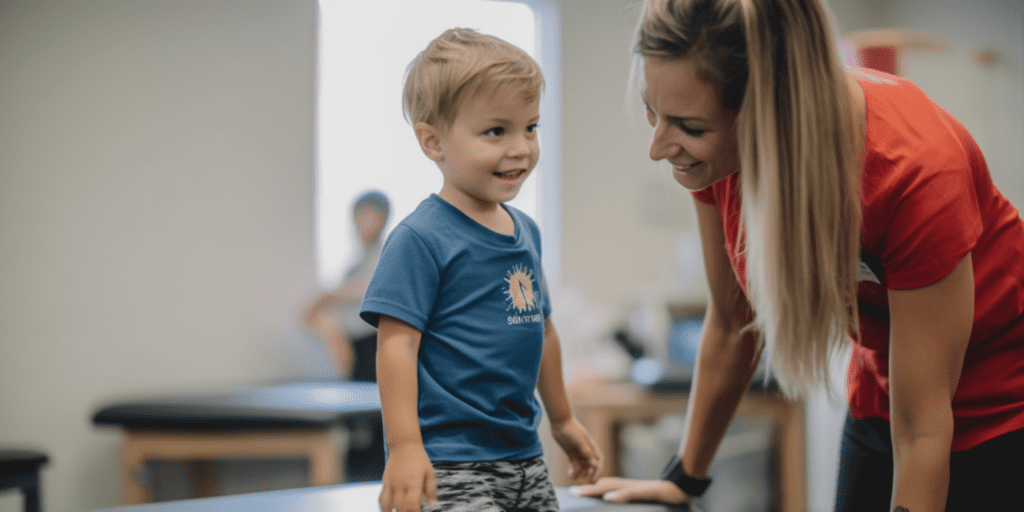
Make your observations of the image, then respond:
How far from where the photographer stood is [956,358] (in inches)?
33.0

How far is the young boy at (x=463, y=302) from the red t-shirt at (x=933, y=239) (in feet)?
1.04

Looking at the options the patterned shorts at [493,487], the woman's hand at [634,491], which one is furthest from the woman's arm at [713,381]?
the patterned shorts at [493,487]

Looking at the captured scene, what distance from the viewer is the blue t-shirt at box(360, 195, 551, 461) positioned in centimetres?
82

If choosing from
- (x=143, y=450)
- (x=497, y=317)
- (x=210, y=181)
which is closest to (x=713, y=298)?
(x=497, y=317)

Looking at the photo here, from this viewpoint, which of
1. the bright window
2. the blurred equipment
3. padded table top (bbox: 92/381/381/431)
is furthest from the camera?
the bright window

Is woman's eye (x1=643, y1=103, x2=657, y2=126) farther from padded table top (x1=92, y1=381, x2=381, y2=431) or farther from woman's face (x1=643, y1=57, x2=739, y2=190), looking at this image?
padded table top (x1=92, y1=381, x2=381, y2=431)

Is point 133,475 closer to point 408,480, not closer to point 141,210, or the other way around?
point 141,210

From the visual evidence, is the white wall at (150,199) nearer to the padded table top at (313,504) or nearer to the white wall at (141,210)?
the white wall at (141,210)

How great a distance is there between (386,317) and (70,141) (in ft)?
9.69

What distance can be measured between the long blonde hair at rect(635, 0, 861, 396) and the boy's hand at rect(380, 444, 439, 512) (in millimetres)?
426

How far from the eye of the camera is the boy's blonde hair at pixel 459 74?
2.73ft

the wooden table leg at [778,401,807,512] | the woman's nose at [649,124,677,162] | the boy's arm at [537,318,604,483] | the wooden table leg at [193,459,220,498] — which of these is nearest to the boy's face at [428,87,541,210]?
the woman's nose at [649,124,677,162]

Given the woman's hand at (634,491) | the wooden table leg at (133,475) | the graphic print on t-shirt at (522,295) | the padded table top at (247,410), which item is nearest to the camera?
the graphic print on t-shirt at (522,295)

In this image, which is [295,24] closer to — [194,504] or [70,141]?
[70,141]
